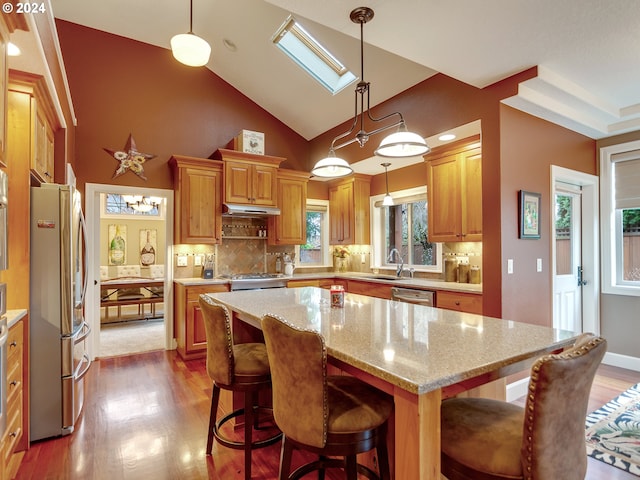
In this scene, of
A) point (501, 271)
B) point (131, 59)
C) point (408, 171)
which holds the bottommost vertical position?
point (501, 271)

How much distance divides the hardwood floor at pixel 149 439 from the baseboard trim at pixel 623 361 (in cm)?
25

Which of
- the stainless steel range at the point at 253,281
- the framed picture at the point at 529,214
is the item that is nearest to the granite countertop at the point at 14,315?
the stainless steel range at the point at 253,281

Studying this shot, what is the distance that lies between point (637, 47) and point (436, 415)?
315cm

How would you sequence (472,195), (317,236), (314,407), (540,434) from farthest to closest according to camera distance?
(317,236), (472,195), (314,407), (540,434)

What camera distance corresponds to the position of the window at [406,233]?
4.69 m

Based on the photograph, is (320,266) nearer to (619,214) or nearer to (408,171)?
(408,171)

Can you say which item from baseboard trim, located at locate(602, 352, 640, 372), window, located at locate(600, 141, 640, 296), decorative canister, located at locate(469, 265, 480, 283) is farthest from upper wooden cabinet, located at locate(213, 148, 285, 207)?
baseboard trim, located at locate(602, 352, 640, 372)

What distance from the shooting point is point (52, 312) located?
2404 mm

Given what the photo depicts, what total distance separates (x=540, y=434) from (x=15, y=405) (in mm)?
2722

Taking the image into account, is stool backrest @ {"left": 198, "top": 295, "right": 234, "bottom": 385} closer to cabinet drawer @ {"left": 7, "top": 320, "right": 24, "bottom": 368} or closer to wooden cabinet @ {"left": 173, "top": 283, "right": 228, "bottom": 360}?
cabinet drawer @ {"left": 7, "top": 320, "right": 24, "bottom": 368}

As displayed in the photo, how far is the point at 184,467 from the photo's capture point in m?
2.07

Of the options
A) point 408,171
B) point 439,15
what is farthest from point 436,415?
point 408,171

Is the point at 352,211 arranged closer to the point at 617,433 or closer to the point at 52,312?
the point at 617,433

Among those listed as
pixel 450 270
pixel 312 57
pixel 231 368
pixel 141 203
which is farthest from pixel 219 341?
pixel 141 203
